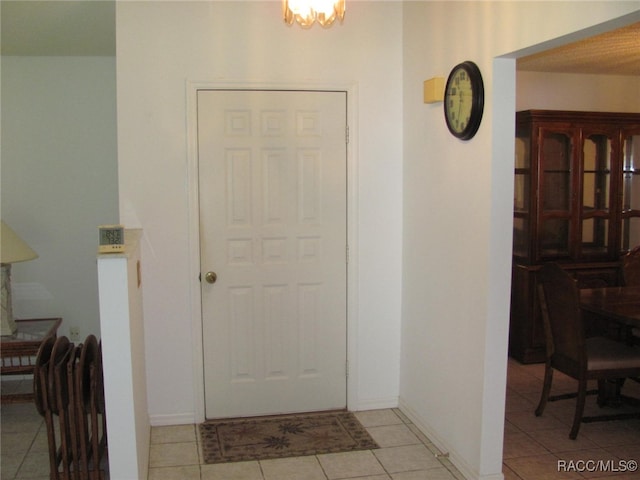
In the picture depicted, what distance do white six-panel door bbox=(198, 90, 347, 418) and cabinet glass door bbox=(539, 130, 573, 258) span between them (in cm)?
189

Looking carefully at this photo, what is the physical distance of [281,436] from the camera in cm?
360

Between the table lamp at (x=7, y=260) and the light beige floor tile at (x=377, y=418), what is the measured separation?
90.9 inches

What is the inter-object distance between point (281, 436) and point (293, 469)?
0.39 metres

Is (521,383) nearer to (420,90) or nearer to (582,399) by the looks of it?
(582,399)

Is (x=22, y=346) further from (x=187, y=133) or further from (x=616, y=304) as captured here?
(x=616, y=304)

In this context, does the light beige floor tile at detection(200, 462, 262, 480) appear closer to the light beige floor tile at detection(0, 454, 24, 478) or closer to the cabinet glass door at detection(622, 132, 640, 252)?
the light beige floor tile at detection(0, 454, 24, 478)

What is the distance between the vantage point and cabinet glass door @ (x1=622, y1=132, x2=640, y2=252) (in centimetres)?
514

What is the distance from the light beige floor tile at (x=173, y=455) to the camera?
3.29 metres

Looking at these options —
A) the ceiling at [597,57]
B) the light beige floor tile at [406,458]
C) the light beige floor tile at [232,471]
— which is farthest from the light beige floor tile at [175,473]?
the ceiling at [597,57]

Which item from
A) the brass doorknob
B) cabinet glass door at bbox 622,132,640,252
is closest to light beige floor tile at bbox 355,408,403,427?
the brass doorknob

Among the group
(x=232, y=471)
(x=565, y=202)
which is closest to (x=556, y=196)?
(x=565, y=202)

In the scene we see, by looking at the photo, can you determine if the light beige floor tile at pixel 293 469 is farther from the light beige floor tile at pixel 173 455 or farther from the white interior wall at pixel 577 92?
the white interior wall at pixel 577 92

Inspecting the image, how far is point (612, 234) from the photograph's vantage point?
504 centimetres

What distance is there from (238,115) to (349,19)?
0.89m
